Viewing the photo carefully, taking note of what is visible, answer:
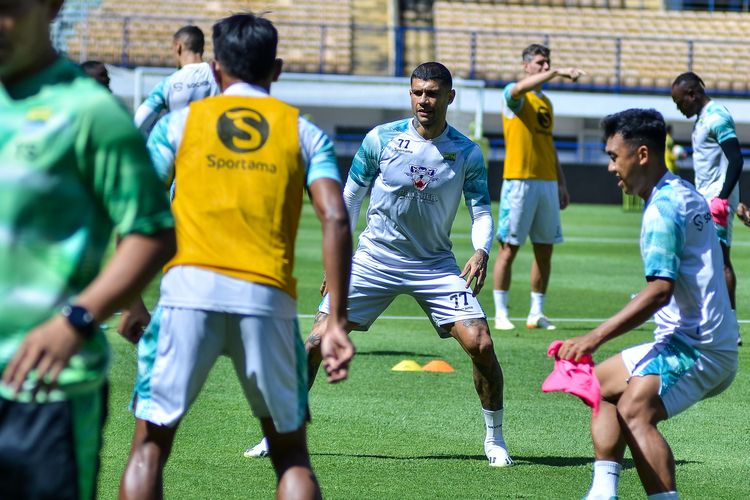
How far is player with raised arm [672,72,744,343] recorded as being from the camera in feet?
37.1

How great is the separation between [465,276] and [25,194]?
4485 mm

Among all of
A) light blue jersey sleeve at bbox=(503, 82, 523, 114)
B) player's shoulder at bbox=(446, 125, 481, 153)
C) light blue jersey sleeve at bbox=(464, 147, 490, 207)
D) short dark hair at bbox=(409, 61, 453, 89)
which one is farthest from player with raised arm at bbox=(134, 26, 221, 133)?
light blue jersey sleeve at bbox=(503, 82, 523, 114)

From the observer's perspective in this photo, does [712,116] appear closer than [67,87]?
No

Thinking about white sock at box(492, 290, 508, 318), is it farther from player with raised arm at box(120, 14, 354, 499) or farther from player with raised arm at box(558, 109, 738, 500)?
player with raised arm at box(120, 14, 354, 499)

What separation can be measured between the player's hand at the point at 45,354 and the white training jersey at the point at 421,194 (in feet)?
14.7

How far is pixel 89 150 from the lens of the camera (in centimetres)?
333

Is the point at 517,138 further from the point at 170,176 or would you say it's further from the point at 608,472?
the point at 170,176

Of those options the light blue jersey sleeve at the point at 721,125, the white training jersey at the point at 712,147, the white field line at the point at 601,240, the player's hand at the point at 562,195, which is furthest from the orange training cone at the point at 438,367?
the white field line at the point at 601,240

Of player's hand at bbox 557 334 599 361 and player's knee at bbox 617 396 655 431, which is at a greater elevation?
player's hand at bbox 557 334 599 361

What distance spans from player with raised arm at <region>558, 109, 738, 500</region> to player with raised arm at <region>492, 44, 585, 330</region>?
7.23 m

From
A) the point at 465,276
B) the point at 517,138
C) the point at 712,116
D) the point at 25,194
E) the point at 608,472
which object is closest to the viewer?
the point at 25,194

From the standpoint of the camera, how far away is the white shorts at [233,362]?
14.9ft

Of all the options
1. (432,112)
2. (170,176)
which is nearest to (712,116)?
(432,112)

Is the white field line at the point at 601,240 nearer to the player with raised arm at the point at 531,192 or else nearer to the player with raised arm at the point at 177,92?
the player with raised arm at the point at 531,192
